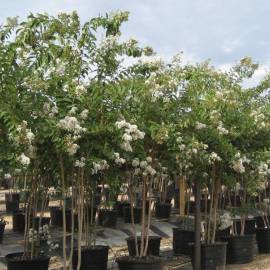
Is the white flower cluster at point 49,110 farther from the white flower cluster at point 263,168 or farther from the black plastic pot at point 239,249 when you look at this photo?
the black plastic pot at point 239,249

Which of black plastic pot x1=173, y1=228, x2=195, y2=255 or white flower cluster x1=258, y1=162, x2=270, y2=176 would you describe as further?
black plastic pot x1=173, y1=228, x2=195, y2=255

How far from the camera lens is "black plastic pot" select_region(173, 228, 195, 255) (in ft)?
26.0

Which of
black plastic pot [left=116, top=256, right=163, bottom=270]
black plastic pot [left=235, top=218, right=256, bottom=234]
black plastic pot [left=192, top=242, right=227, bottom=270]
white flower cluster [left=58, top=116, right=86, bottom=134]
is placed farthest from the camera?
black plastic pot [left=235, top=218, right=256, bottom=234]

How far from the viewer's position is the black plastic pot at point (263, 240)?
27.6 feet

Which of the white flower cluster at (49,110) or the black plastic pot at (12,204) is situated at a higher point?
the white flower cluster at (49,110)

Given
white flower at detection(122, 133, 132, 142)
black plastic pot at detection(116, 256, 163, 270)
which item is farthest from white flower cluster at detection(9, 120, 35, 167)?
black plastic pot at detection(116, 256, 163, 270)

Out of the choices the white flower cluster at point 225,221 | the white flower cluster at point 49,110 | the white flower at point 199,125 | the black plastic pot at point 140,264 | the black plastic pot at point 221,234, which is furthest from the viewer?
the black plastic pot at point 221,234

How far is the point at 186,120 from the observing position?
524cm

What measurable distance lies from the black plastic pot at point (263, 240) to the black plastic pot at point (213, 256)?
1798mm

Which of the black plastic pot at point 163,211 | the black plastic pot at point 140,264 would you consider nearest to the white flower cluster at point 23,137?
the black plastic pot at point 140,264

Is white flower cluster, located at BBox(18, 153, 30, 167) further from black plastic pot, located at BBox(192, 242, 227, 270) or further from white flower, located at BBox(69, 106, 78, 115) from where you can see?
black plastic pot, located at BBox(192, 242, 227, 270)

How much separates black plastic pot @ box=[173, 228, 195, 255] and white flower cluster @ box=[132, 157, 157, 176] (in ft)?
9.62

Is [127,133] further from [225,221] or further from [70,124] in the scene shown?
[225,221]

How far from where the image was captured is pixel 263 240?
334 inches
